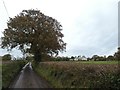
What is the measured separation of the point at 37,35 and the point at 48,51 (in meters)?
5.11

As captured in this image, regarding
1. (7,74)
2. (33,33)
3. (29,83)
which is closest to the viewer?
(29,83)

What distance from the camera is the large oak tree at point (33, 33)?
210 ft

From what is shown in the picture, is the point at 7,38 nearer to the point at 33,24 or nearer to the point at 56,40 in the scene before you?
the point at 33,24

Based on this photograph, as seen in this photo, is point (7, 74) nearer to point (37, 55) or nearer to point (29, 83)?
point (29, 83)

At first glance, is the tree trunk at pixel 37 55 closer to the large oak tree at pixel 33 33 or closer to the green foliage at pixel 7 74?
the large oak tree at pixel 33 33

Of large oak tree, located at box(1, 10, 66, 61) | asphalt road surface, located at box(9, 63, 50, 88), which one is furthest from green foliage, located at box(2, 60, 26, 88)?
large oak tree, located at box(1, 10, 66, 61)

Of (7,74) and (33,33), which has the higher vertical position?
(33,33)

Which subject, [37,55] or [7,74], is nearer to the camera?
[7,74]

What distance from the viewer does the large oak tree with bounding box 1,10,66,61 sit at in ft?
210

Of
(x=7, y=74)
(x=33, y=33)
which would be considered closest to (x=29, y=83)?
(x=7, y=74)

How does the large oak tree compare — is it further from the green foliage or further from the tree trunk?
the green foliage

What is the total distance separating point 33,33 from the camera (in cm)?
6556

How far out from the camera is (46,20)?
216ft

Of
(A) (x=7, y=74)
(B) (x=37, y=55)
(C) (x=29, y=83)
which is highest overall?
(B) (x=37, y=55)
